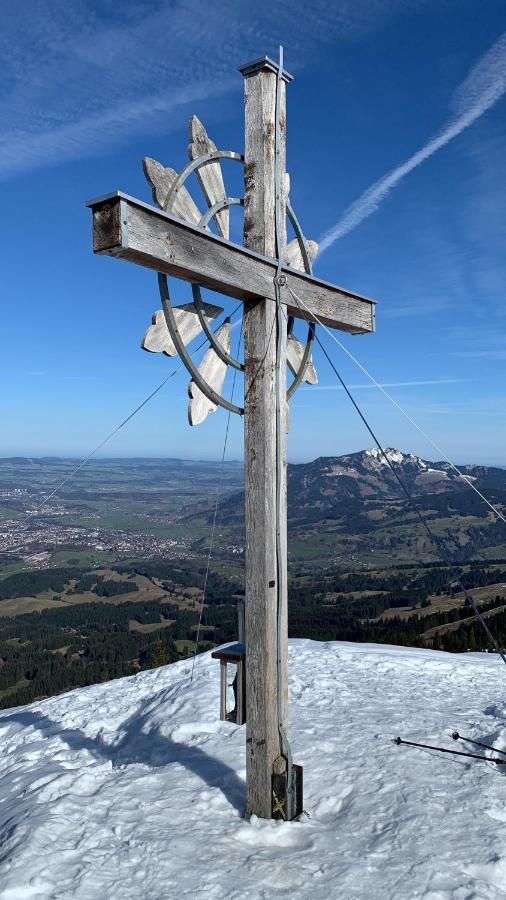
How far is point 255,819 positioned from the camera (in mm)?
5273

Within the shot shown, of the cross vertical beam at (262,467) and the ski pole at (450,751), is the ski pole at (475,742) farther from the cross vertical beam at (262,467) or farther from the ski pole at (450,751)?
the cross vertical beam at (262,467)

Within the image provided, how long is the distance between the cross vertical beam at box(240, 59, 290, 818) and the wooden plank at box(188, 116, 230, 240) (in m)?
0.30

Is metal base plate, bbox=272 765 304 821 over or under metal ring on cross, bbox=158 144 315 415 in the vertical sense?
under

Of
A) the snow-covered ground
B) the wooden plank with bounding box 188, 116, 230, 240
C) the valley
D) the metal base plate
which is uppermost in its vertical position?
the wooden plank with bounding box 188, 116, 230, 240

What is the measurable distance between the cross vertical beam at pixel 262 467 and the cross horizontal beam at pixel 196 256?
0.24 m

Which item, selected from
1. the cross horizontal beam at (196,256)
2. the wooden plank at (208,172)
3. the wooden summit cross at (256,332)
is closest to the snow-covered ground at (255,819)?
the wooden summit cross at (256,332)

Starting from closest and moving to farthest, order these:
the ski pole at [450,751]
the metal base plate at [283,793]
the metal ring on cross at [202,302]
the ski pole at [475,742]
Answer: the metal ring on cross at [202,302] → the metal base plate at [283,793] → the ski pole at [450,751] → the ski pole at [475,742]

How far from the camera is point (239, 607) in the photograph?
20.2 feet

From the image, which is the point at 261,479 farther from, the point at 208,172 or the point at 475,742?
the point at 475,742

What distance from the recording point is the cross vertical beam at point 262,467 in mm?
5320

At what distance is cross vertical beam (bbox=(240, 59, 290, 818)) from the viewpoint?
532 centimetres

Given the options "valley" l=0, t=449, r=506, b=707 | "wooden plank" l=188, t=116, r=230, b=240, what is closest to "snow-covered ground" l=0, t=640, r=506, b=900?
"wooden plank" l=188, t=116, r=230, b=240

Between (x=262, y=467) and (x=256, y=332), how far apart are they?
1137mm

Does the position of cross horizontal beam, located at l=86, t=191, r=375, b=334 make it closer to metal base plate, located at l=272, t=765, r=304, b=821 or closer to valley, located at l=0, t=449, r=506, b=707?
metal base plate, located at l=272, t=765, r=304, b=821
